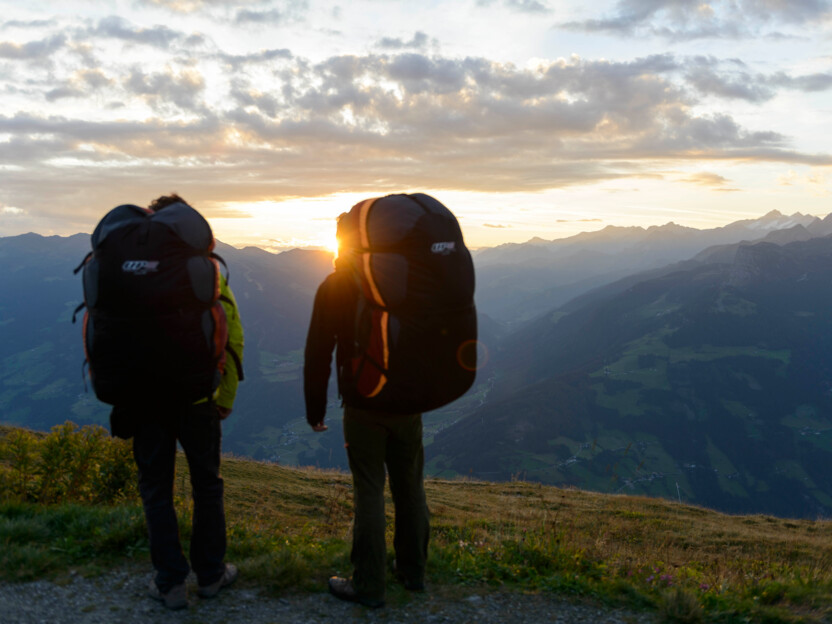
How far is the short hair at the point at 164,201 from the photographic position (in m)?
5.05

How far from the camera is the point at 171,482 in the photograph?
5.07 metres

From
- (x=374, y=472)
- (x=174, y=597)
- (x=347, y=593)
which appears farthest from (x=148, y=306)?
(x=347, y=593)

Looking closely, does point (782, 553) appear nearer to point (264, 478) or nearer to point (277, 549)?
point (277, 549)

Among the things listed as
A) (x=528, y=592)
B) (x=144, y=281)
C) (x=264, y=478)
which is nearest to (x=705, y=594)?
(x=528, y=592)

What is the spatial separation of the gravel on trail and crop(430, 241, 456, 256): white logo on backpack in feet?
10.8

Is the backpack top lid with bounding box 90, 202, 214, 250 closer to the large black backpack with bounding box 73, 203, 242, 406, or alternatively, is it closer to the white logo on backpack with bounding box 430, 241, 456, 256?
the large black backpack with bounding box 73, 203, 242, 406

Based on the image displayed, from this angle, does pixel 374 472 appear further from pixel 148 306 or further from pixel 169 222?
pixel 169 222

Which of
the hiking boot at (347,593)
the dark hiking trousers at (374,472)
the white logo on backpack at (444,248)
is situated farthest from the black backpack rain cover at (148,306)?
the hiking boot at (347,593)

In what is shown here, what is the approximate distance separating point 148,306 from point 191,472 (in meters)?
1.63

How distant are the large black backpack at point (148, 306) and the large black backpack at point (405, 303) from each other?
125 centimetres

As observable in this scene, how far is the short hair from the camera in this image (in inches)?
199

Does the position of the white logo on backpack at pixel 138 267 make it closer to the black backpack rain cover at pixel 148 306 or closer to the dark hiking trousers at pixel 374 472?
the black backpack rain cover at pixel 148 306

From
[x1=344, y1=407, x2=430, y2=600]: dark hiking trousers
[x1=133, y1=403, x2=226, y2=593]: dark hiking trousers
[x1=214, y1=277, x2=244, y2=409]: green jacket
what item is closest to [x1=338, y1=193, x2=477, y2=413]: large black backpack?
[x1=344, y1=407, x2=430, y2=600]: dark hiking trousers

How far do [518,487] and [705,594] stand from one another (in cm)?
1874
